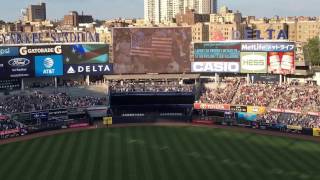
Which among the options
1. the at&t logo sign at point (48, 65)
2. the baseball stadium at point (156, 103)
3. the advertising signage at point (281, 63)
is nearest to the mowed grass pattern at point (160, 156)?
the baseball stadium at point (156, 103)

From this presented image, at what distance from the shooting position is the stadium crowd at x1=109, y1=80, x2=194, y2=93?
74000 millimetres

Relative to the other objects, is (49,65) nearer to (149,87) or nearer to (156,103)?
(149,87)

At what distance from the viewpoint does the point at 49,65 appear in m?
72.6

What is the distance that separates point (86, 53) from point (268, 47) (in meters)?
28.2

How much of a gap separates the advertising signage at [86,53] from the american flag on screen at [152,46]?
447 centimetres

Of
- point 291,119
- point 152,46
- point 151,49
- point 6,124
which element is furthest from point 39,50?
point 291,119

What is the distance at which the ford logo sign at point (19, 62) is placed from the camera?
70.7 metres

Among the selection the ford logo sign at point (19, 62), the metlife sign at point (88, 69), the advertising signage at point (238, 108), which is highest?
the ford logo sign at point (19, 62)

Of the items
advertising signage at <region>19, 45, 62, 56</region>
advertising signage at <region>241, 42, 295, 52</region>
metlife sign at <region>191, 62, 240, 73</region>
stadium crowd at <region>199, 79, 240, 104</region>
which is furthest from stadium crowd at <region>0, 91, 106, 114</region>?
advertising signage at <region>241, 42, 295, 52</region>

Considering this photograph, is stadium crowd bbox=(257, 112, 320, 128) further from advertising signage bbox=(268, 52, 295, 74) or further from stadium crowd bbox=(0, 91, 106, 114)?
stadium crowd bbox=(0, 91, 106, 114)

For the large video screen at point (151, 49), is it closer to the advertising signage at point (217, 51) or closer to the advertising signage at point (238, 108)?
the advertising signage at point (217, 51)

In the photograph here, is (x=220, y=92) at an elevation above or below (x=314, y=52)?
below

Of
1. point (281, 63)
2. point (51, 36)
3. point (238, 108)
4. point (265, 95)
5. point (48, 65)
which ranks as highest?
point (51, 36)

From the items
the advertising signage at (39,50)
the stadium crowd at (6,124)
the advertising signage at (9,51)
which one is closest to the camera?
the stadium crowd at (6,124)
